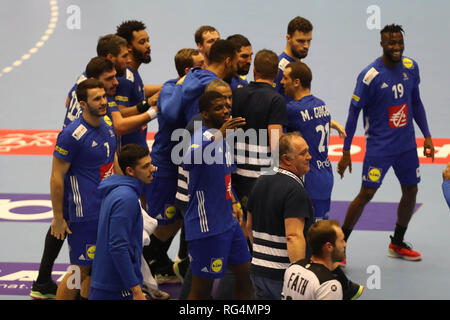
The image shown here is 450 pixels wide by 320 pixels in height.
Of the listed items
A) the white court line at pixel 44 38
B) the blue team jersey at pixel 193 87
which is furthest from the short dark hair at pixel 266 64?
the white court line at pixel 44 38

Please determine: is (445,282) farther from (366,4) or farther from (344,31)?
(366,4)

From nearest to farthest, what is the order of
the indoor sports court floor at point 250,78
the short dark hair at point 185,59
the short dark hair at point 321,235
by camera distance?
1. the short dark hair at point 321,235
2. the short dark hair at point 185,59
3. the indoor sports court floor at point 250,78

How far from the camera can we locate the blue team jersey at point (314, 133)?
22.3 feet

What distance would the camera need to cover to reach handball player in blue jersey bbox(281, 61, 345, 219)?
22.3 feet

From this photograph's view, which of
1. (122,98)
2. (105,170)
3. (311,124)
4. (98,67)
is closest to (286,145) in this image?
(311,124)

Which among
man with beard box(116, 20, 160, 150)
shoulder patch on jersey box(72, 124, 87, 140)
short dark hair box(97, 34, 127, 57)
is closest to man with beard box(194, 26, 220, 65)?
man with beard box(116, 20, 160, 150)

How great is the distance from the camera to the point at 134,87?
7605mm

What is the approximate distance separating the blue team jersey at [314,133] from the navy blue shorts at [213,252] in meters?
1.15

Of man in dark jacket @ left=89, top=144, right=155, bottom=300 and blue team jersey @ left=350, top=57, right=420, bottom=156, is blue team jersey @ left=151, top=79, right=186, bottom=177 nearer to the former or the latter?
man in dark jacket @ left=89, top=144, right=155, bottom=300

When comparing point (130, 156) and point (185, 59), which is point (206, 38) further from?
point (130, 156)

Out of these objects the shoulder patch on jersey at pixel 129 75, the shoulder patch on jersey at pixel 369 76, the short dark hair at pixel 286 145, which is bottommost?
the short dark hair at pixel 286 145

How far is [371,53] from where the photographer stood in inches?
611

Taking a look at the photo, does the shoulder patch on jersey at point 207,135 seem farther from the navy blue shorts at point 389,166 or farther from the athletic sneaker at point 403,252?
the athletic sneaker at point 403,252
